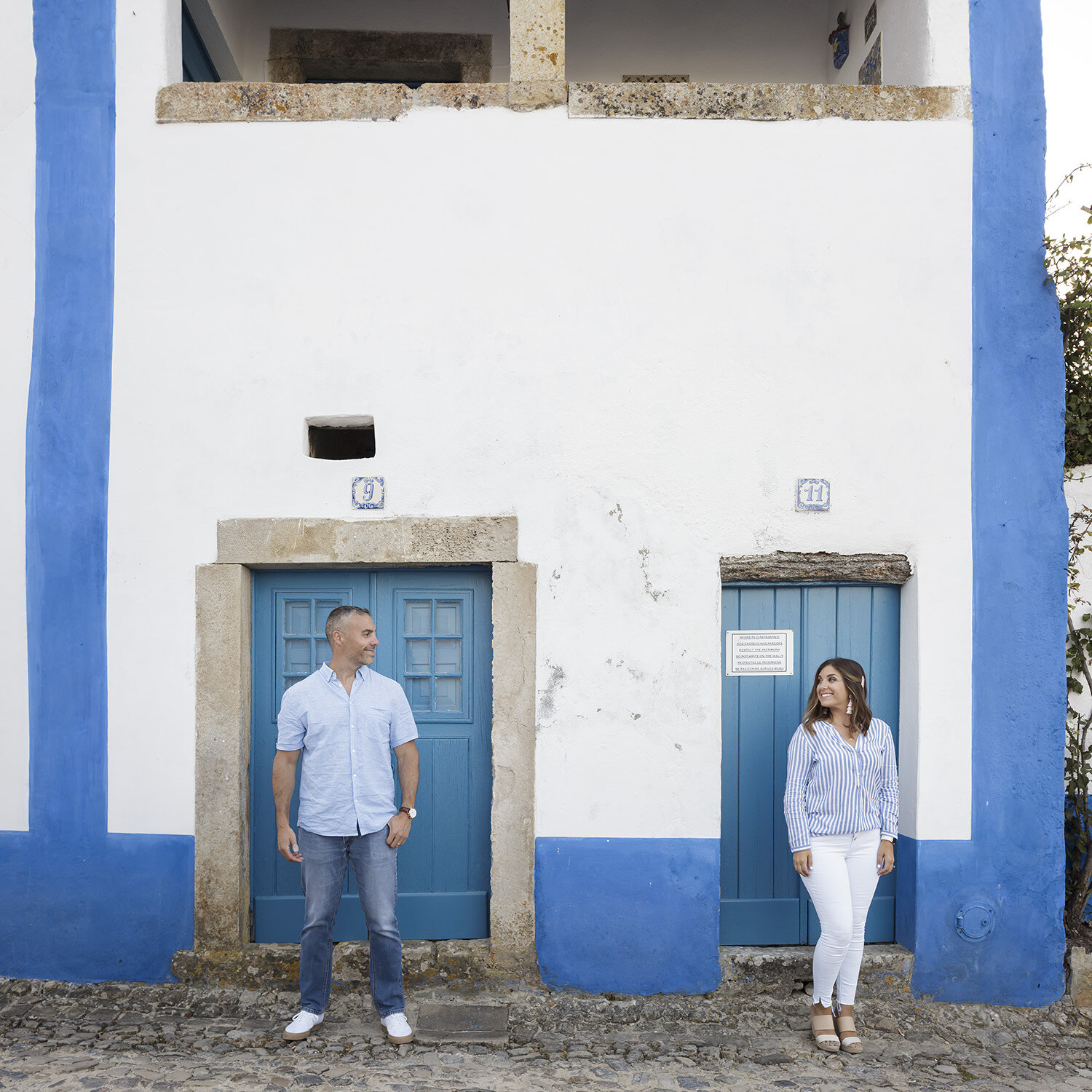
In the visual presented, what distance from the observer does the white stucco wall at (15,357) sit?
4070 millimetres

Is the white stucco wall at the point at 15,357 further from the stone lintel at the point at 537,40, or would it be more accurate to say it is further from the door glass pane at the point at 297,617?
the stone lintel at the point at 537,40

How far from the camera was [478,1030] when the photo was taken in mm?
3701

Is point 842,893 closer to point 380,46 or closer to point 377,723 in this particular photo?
point 377,723

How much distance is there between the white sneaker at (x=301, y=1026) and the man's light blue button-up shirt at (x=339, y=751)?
0.79 meters

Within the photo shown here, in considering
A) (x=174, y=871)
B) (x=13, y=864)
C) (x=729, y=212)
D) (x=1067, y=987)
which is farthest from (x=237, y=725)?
(x=1067, y=987)

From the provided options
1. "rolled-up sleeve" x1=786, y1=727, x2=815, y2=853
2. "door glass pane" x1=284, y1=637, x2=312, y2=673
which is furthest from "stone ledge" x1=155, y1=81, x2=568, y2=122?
"rolled-up sleeve" x1=786, y1=727, x2=815, y2=853

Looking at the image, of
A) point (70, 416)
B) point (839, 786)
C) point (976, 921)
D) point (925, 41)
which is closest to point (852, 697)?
point (839, 786)

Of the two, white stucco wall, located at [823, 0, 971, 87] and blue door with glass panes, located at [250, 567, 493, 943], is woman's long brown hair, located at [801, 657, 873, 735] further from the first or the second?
white stucco wall, located at [823, 0, 971, 87]

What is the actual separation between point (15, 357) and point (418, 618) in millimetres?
2246

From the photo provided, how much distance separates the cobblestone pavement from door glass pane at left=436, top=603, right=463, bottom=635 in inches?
64.5

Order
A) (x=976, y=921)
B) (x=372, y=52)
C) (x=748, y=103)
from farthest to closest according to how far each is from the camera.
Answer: (x=372, y=52) → (x=748, y=103) → (x=976, y=921)

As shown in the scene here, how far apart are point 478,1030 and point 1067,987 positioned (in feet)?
8.93

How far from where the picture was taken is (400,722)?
12.0ft

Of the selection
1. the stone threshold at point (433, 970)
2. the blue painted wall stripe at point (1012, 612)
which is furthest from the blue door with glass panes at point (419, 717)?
the blue painted wall stripe at point (1012, 612)
